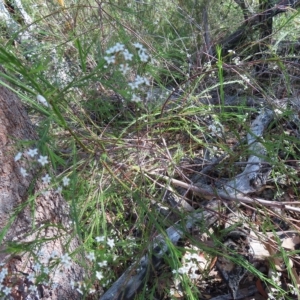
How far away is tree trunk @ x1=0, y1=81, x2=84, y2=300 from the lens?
1.12 metres

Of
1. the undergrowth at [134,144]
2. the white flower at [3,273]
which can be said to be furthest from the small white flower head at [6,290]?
the undergrowth at [134,144]

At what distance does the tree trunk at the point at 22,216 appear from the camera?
3.67 ft

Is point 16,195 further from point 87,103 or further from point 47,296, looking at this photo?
point 87,103

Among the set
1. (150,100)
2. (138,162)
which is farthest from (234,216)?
(150,100)

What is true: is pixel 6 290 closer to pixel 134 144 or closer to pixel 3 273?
pixel 3 273

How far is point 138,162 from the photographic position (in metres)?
1.37

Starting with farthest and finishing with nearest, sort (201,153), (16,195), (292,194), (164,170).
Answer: (201,153) → (292,194) → (164,170) → (16,195)

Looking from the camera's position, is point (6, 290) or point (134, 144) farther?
point (134, 144)

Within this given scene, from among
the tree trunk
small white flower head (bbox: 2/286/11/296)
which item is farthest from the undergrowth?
small white flower head (bbox: 2/286/11/296)

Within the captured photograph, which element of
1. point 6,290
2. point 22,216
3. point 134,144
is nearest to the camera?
point 6,290

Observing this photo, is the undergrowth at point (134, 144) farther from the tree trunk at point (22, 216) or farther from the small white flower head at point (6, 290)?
the small white flower head at point (6, 290)

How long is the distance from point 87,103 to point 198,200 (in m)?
0.64

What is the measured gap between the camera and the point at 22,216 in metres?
1.22

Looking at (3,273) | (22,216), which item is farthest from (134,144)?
(3,273)
